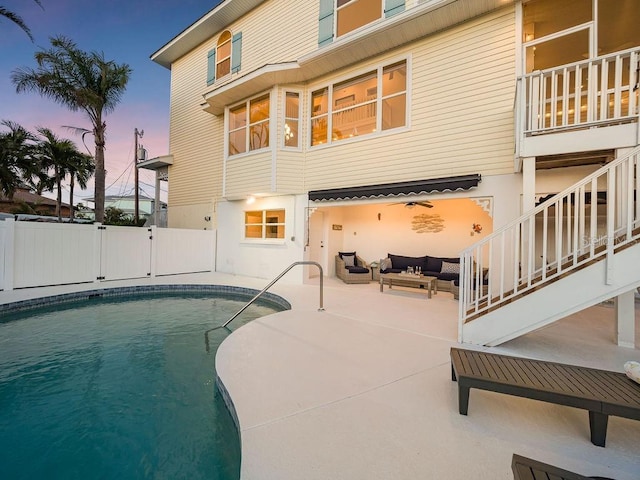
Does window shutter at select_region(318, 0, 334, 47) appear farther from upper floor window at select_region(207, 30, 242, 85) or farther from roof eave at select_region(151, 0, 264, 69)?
upper floor window at select_region(207, 30, 242, 85)

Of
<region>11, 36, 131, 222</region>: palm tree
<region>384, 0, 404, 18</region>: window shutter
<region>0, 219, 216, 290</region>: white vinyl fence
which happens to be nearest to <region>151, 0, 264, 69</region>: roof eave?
<region>11, 36, 131, 222</region>: palm tree

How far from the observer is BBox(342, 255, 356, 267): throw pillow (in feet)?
32.7

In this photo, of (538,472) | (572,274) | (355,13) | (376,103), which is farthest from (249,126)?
(538,472)

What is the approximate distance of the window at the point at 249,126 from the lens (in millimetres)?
9297

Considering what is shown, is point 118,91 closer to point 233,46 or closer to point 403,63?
point 233,46

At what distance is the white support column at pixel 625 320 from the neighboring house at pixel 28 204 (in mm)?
26918

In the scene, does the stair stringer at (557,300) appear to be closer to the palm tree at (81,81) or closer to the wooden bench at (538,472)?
the wooden bench at (538,472)

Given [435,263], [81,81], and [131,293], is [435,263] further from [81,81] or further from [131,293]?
[81,81]

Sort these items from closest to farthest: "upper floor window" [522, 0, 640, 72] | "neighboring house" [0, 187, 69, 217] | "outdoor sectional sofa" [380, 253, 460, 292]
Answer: "upper floor window" [522, 0, 640, 72] < "outdoor sectional sofa" [380, 253, 460, 292] < "neighboring house" [0, 187, 69, 217]

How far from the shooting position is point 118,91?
10.7 m

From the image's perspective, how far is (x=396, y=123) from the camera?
7.47 meters

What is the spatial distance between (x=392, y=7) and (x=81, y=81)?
10.7 m

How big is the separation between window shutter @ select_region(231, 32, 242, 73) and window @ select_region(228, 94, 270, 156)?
1.75m

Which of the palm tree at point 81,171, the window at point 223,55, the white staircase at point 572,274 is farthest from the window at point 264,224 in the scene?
the palm tree at point 81,171
